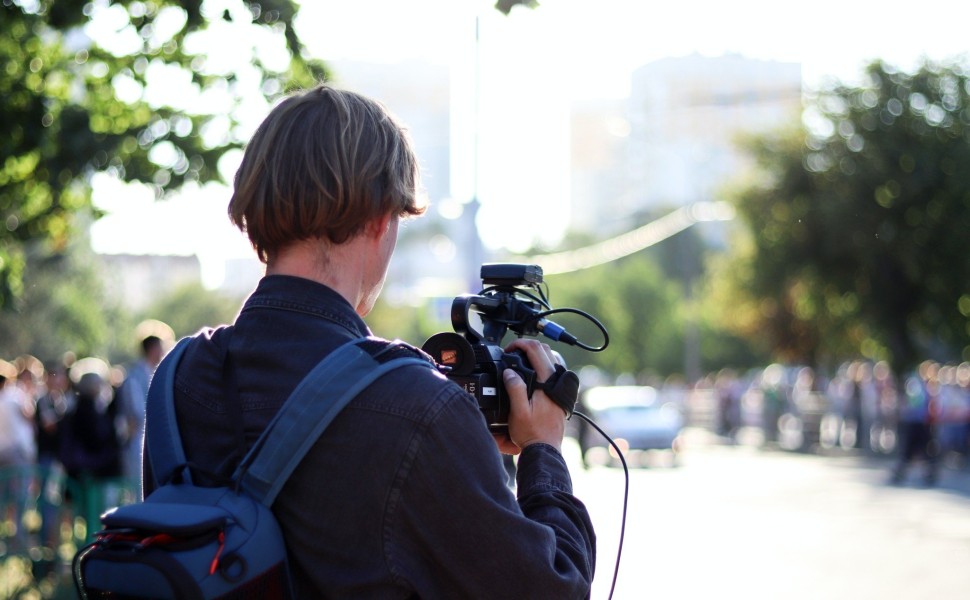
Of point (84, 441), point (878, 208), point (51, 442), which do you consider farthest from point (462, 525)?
point (878, 208)

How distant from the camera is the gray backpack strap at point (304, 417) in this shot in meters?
1.88

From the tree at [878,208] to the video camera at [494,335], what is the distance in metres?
25.7

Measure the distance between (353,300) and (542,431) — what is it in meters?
0.40

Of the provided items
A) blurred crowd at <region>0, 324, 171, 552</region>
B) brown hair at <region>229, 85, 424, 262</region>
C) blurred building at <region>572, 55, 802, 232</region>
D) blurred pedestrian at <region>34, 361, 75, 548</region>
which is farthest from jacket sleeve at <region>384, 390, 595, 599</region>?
blurred building at <region>572, 55, 802, 232</region>

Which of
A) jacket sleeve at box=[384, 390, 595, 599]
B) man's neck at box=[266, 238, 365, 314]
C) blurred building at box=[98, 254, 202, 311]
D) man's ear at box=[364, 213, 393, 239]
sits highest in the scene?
man's ear at box=[364, 213, 393, 239]

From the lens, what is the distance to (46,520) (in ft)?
32.2

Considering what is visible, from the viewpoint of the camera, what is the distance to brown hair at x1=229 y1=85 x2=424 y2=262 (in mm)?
2037

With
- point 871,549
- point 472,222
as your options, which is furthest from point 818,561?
point 472,222

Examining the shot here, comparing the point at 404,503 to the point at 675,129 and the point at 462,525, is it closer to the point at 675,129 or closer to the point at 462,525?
the point at 462,525

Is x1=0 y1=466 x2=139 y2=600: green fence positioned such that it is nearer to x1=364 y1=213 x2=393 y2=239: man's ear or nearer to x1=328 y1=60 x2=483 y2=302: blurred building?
x1=364 y1=213 x2=393 y2=239: man's ear

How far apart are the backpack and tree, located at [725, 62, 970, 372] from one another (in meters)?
26.5

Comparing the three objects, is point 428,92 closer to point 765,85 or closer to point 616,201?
point 616,201

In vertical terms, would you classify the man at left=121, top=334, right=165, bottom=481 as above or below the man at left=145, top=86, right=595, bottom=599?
below

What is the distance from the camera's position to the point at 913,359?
28938mm
